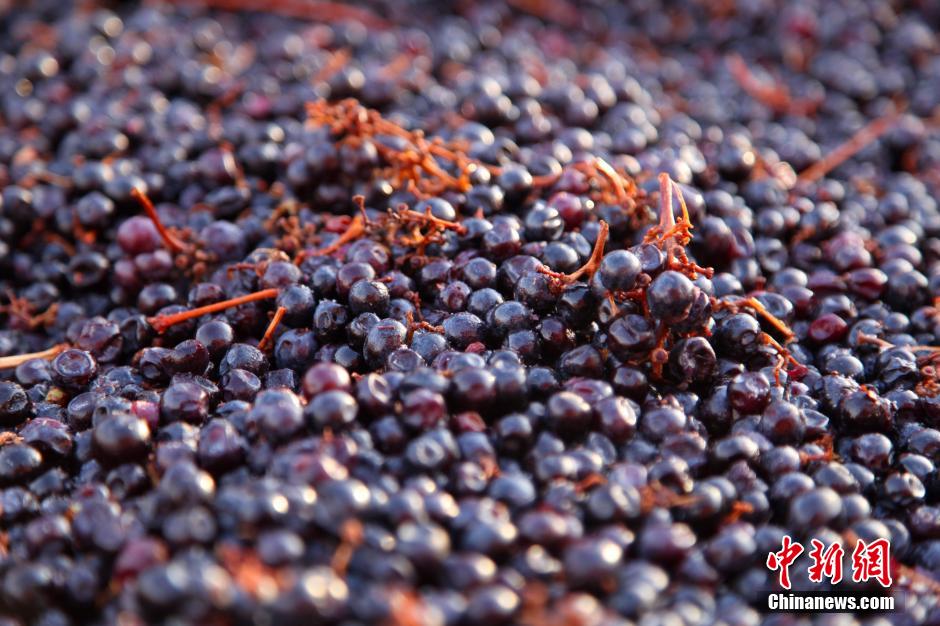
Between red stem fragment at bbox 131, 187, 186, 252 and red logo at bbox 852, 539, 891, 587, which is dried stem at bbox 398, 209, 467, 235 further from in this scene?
red logo at bbox 852, 539, 891, 587

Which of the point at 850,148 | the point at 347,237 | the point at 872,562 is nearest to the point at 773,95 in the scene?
the point at 850,148

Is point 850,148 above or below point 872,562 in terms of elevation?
above

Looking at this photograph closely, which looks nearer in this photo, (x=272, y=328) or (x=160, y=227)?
(x=272, y=328)

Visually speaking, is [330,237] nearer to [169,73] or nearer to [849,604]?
[169,73]

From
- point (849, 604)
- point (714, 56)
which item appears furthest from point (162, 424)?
point (714, 56)

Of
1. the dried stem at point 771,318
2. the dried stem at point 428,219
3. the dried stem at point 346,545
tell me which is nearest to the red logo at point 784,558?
the dried stem at point 771,318

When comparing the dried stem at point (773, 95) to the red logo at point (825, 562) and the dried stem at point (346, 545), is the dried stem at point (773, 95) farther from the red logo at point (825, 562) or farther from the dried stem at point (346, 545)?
the dried stem at point (346, 545)

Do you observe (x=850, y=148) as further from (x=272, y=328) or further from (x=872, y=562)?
(x=272, y=328)

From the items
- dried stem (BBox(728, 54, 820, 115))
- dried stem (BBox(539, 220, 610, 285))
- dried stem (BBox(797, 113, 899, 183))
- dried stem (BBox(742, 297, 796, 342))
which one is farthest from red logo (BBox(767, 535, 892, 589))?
dried stem (BBox(728, 54, 820, 115))
